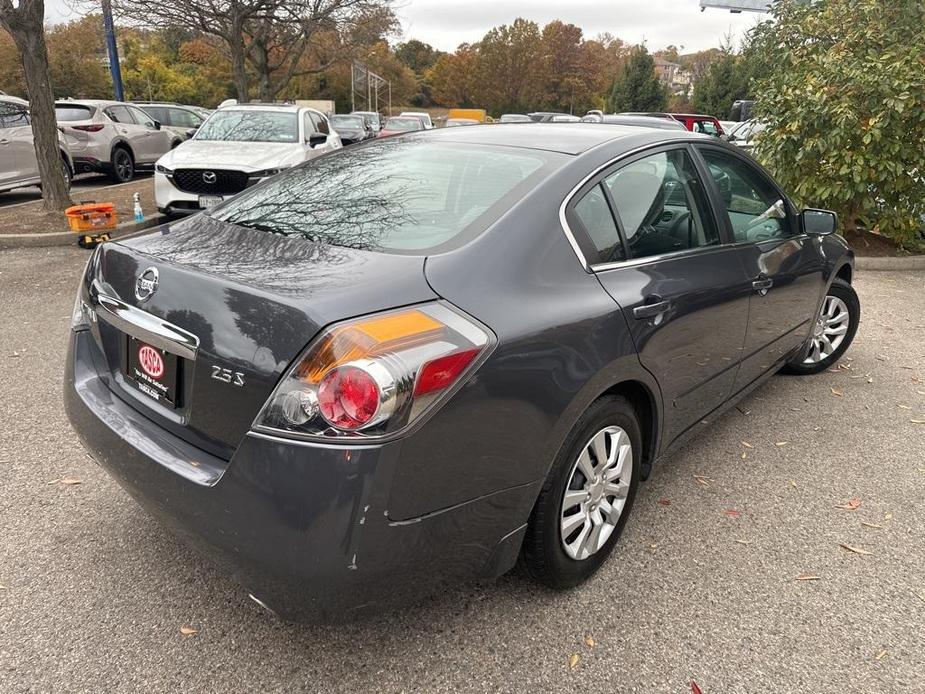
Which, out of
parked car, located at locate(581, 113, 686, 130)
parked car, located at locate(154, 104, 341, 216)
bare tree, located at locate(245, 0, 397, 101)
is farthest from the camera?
bare tree, located at locate(245, 0, 397, 101)

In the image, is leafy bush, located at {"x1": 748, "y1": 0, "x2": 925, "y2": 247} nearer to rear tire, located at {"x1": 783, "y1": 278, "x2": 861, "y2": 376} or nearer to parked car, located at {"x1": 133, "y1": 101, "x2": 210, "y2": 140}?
rear tire, located at {"x1": 783, "y1": 278, "x2": 861, "y2": 376}

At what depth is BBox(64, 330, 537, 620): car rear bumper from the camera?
166 cm

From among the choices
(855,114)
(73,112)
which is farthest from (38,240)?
(855,114)

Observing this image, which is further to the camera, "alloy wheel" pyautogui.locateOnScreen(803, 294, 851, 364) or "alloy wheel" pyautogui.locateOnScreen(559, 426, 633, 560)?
"alloy wheel" pyautogui.locateOnScreen(803, 294, 851, 364)

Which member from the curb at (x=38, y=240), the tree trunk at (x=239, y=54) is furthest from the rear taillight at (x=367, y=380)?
the tree trunk at (x=239, y=54)

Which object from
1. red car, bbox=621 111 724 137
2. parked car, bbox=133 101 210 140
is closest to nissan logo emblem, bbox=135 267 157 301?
parked car, bbox=133 101 210 140

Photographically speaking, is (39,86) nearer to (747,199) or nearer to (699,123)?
(747,199)

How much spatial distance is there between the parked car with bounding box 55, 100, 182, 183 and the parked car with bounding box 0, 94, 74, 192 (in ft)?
4.31

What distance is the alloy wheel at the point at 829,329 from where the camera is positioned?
4.54 meters

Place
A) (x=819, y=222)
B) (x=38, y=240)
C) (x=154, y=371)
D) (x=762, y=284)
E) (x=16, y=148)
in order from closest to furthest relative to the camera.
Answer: (x=154, y=371)
(x=762, y=284)
(x=819, y=222)
(x=38, y=240)
(x=16, y=148)

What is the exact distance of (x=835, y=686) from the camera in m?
2.08

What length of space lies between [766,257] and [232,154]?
7.39 meters

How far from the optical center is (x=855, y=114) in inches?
301

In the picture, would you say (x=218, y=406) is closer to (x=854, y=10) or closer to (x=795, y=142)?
(x=795, y=142)
